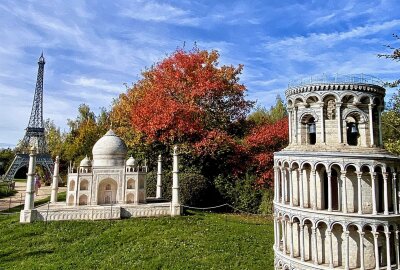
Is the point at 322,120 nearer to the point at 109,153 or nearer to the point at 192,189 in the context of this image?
the point at 192,189

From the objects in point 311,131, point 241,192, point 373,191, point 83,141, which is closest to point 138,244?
point 311,131

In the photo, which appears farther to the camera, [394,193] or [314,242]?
[314,242]

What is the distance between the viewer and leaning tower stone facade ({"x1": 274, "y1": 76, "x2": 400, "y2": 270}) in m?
14.4

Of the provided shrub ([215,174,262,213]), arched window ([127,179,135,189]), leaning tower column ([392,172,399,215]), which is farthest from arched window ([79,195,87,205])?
leaning tower column ([392,172,399,215])

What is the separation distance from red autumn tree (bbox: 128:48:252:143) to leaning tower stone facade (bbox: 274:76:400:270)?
57.9 feet

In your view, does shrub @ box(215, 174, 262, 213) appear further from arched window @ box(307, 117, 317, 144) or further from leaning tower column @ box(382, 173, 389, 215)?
leaning tower column @ box(382, 173, 389, 215)

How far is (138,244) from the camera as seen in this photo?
2150 cm

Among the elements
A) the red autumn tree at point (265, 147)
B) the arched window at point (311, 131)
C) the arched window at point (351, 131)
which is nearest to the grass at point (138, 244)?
the red autumn tree at point (265, 147)

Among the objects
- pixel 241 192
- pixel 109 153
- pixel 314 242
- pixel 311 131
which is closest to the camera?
pixel 314 242

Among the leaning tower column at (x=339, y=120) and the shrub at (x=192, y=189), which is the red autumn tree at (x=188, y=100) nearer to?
the shrub at (x=192, y=189)

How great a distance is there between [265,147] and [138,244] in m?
17.6

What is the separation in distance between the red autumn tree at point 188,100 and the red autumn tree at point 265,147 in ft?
14.0

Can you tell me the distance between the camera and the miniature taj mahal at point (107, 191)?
2559 centimetres

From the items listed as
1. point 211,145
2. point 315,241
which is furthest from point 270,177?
point 315,241
